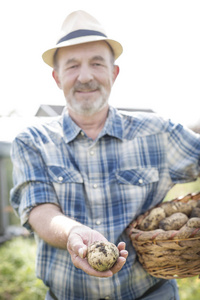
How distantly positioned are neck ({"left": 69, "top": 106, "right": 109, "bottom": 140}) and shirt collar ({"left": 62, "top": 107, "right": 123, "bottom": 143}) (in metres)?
0.05

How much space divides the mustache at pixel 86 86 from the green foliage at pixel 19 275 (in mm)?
2896

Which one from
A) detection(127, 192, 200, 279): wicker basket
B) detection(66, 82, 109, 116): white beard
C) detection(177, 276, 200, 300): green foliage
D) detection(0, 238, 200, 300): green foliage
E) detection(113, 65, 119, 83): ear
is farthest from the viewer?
detection(0, 238, 200, 300): green foliage

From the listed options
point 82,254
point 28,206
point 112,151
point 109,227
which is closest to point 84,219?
point 109,227

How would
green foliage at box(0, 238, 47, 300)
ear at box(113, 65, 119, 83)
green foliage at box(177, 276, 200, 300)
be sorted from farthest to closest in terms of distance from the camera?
green foliage at box(0, 238, 47, 300)
green foliage at box(177, 276, 200, 300)
ear at box(113, 65, 119, 83)

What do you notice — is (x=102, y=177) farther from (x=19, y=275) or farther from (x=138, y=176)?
(x=19, y=275)

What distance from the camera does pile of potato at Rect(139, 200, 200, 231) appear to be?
1853 mm

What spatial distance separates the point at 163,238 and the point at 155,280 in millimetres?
515

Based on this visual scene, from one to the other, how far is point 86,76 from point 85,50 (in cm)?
17

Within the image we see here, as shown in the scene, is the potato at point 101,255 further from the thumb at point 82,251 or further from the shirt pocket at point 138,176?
the shirt pocket at point 138,176

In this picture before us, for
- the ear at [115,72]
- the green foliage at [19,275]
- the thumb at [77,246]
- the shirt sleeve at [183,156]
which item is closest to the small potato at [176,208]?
the shirt sleeve at [183,156]

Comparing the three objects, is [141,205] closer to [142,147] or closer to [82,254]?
[142,147]

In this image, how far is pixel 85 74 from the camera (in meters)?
2.12

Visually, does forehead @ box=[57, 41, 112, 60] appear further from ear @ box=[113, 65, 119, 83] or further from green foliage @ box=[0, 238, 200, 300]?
green foliage @ box=[0, 238, 200, 300]

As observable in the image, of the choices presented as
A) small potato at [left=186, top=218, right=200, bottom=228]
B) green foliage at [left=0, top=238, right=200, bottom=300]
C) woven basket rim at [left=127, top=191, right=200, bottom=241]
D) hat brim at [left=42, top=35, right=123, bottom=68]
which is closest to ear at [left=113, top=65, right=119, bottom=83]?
hat brim at [left=42, top=35, right=123, bottom=68]
